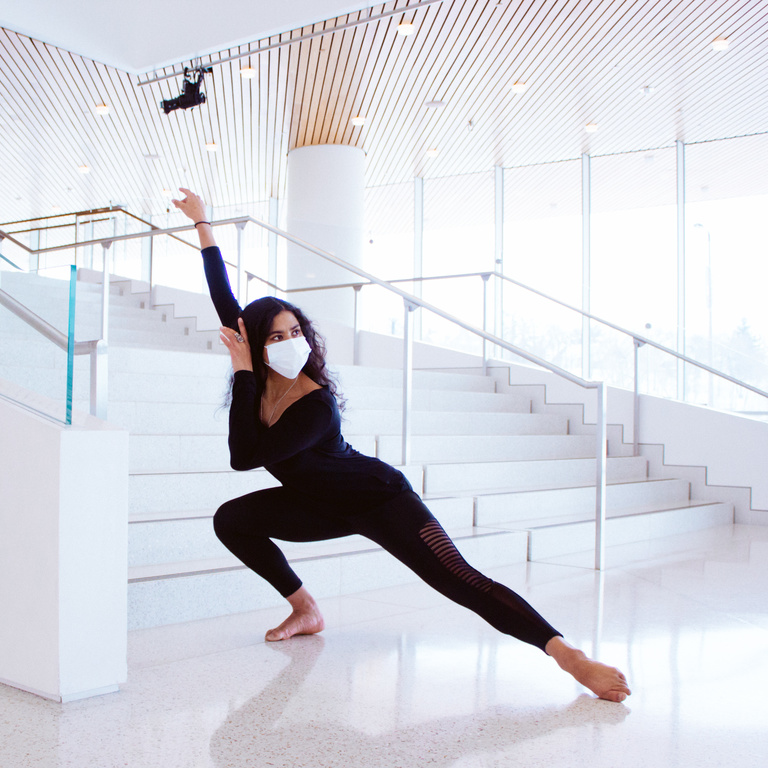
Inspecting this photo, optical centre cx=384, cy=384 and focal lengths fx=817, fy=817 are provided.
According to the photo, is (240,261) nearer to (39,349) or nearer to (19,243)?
(19,243)

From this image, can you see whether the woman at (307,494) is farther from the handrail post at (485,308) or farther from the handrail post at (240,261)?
the handrail post at (485,308)

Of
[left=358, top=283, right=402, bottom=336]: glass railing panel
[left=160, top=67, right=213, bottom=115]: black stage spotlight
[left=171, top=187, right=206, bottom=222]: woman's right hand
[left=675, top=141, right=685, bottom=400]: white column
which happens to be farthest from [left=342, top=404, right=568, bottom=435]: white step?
[left=160, top=67, right=213, bottom=115]: black stage spotlight

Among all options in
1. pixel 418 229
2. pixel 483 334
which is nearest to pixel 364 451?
pixel 483 334

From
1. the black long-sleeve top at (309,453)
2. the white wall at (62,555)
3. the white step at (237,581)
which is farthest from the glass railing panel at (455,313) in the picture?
the white wall at (62,555)

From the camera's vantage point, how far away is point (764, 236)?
7.85m

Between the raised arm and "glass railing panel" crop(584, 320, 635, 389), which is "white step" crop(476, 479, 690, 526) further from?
the raised arm

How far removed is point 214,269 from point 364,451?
5.61 feet

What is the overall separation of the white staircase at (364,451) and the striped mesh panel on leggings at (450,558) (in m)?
0.83

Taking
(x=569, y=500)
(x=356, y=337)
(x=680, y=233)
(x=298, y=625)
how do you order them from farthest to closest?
1. (x=680, y=233)
2. (x=356, y=337)
3. (x=569, y=500)
4. (x=298, y=625)

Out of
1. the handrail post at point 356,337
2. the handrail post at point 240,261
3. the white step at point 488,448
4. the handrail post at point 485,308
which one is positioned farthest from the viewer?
the handrail post at point 356,337

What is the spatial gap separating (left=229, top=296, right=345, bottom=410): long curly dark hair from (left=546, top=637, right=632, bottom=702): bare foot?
2.87 feet

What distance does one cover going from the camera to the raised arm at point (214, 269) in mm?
2311

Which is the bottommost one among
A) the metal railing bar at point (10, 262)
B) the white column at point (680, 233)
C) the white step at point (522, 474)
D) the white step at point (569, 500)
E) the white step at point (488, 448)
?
the white step at point (569, 500)

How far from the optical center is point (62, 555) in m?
1.73
